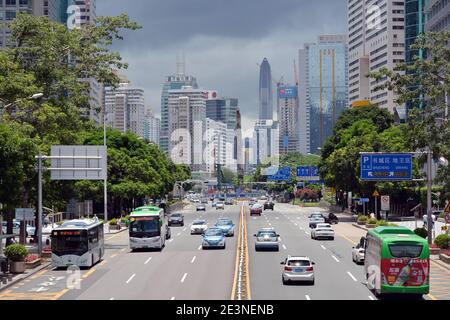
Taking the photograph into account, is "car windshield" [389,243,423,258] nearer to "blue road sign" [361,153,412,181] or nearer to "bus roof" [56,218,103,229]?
"bus roof" [56,218,103,229]

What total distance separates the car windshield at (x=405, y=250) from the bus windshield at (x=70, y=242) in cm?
2061

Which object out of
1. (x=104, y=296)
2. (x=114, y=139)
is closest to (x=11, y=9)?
(x=114, y=139)

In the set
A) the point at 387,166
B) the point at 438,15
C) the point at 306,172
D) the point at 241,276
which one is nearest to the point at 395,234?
the point at 241,276

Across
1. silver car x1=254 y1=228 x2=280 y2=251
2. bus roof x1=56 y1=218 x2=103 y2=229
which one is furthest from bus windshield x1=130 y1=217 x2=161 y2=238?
bus roof x1=56 y1=218 x2=103 y2=229

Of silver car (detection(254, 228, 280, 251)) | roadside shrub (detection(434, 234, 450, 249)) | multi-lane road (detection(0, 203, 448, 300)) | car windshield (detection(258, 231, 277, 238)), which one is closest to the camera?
multi-lane road (detection(0, 203, 448, 300))

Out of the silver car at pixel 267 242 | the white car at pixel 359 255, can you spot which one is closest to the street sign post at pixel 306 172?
the silver car at pixel 267 242

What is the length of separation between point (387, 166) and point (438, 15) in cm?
5420

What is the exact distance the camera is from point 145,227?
56.5 meters

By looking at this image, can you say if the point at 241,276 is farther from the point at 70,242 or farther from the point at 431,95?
the point at 431,95

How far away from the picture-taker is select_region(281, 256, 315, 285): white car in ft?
120

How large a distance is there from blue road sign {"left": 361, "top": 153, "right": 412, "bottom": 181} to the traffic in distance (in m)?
6.82

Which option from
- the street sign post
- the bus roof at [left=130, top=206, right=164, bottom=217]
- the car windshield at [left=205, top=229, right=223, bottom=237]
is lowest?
the car windshield at [left=205, top=229, right=223, bottom=237]

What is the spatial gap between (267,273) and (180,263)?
7.50 m
